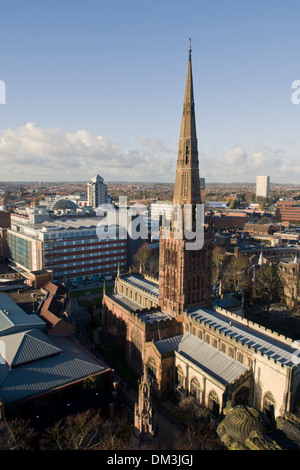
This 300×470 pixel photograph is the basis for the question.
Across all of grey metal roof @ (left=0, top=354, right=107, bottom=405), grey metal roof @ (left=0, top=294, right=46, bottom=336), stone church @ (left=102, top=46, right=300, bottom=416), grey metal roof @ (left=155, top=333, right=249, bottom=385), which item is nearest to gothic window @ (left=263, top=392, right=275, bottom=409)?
stone church @ (left=102, top=46, right=300, bottom=416)

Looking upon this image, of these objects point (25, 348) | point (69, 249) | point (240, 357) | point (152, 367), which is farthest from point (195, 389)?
point (69, 249)

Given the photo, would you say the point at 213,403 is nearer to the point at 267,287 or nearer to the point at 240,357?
the point at 240,357

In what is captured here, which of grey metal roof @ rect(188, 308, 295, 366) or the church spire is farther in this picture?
the church spire

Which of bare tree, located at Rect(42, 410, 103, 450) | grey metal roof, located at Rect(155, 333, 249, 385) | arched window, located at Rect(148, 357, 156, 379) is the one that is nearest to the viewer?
bare tree, located at Rect(42, 410, 103, 450)

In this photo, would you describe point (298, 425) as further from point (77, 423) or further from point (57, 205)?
point (57, 205)

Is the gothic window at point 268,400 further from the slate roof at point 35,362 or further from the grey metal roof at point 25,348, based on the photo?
the grey metal roof at point 25,348

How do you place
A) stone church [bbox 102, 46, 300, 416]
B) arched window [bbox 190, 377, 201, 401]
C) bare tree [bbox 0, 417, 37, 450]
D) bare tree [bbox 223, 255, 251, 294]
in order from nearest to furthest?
bare tree [bbox 0, 417, 37, 450]
stone church [bbox 102, 46, 300, 416]
arched window [bbox 190, 377, 201, 401]
bare tree [bbox 223, 255, 251, 294]

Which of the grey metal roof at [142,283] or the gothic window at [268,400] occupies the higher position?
the grey metal roof at [142,283]

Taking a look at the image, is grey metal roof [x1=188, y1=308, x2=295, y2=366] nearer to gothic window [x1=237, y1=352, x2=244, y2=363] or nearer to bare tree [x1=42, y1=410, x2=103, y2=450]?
gothic window [x1=237, y1=352, x2=244, y2=363]

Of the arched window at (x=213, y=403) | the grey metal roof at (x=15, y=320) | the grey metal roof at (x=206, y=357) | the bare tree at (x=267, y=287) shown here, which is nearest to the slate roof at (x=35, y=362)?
the grey metal roof at (x=15, y=320)
